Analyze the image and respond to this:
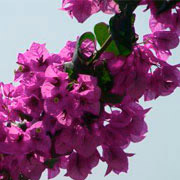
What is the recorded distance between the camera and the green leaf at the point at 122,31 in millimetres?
1284

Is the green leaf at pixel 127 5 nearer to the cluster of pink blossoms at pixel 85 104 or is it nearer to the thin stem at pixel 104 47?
the cluster of pink blossoms at pixel 85 104

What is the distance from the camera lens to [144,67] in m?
1.36

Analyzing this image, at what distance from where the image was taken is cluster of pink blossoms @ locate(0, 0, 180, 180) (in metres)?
1.31

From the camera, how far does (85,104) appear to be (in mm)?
1298

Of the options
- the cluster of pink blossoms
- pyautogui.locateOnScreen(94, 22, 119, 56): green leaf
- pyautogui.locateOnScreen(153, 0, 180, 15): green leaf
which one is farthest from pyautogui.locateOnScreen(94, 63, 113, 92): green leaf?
pyautogui.locateOnScreen(153, 0, 180, 15): green leaf

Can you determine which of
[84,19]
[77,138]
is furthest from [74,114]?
[84,19]

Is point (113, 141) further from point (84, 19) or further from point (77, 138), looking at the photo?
point (84, 19)

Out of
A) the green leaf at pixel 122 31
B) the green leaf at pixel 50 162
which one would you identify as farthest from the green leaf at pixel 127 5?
the green leaf at pixel 50 162

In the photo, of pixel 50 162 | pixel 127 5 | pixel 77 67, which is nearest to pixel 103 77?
pixel 77 67

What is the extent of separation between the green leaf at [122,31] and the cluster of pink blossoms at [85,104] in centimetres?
4

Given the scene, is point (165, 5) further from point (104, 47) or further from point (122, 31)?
point (104, 47)

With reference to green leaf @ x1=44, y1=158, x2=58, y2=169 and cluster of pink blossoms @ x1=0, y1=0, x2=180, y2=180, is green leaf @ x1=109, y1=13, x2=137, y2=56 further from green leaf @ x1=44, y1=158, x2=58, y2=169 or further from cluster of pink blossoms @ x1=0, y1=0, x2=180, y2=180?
green leaf @ x1=44, y1=158, x2=58, y2=169

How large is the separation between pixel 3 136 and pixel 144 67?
20.9 inches

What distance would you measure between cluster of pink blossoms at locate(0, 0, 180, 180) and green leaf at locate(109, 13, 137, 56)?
0.12 ft
